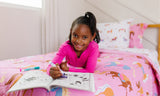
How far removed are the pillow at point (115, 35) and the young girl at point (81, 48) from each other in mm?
726

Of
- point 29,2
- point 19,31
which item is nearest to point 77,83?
point 19,31

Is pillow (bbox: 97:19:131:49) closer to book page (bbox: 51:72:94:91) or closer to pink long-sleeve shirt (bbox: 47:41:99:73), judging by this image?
pink long-sleeve shirt (bbox: 47:41:99:73)

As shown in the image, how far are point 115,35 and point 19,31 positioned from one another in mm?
1171

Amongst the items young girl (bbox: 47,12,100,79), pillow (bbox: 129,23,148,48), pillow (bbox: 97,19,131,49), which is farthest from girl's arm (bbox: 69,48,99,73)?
pillow (bbox: 129,23,148,48)

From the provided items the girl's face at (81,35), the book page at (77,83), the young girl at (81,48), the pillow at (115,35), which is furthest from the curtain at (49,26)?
the book page at (77,83)

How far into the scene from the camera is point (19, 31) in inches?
75.6

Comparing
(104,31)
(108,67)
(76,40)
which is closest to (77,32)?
(76,40)

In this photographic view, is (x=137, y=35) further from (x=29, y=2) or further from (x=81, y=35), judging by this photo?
(x=29, y=2)

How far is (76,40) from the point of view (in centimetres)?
105

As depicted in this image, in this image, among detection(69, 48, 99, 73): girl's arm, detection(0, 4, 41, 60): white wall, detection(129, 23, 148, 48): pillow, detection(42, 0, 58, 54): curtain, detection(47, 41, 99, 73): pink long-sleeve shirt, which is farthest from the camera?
detection(42, 0, 58, 54): curtain

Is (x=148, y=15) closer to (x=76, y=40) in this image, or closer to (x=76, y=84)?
(x=76, y=40)

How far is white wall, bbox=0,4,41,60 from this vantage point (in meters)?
1.78

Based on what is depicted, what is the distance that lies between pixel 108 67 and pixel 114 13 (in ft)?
4.96

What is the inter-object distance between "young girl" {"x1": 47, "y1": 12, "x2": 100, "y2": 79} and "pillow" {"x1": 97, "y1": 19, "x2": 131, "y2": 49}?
726 millimetres
